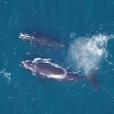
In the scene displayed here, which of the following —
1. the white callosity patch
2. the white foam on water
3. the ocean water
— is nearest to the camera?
the ocean water

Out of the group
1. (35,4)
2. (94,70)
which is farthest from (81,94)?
(35,4)

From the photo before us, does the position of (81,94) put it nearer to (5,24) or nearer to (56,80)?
(56,80)

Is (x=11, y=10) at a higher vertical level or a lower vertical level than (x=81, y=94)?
higher

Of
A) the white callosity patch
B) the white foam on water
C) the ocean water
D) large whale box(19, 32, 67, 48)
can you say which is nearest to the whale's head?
large whale box(19, 32, 67, 48)

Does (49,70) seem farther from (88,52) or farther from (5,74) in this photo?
(5,74)

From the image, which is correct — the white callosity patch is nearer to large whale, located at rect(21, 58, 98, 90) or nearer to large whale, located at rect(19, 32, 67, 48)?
large whale, located at rect(21, 58, 98, 90)

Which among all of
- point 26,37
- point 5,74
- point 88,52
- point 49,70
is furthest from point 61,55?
point 5,74
